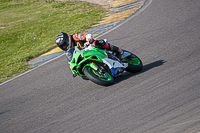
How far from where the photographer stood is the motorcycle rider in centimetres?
739

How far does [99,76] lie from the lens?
23.1 ft

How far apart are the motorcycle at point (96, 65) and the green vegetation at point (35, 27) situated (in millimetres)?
4755

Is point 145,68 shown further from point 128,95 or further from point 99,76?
point 128,95

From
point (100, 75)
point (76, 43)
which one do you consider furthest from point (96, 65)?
point (76, 43)

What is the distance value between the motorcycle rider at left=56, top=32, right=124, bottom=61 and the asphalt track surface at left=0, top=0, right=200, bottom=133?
83 centimetres

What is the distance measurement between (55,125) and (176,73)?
112 inches

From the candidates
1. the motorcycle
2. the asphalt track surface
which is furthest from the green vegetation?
the motorcycle

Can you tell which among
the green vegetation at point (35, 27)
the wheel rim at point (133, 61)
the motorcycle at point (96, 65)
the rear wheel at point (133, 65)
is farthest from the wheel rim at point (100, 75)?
the green vegetation at point (35, 27)

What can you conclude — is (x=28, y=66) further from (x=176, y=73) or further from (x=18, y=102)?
(x=176, y=73)

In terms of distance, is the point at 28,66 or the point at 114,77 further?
the point at 28,66

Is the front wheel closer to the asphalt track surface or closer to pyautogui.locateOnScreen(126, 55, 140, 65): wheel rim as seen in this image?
the asphalt track surface

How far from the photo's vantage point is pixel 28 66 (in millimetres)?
11719

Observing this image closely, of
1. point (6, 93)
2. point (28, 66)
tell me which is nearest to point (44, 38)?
point (28, 66)

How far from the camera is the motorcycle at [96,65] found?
6965 millimetres
